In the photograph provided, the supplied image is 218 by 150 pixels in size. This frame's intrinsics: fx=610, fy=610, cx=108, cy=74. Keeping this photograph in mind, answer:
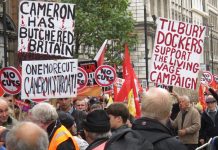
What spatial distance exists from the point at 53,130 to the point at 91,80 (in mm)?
10839

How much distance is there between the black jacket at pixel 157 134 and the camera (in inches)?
164

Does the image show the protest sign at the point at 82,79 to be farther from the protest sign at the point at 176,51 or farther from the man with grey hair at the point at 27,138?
the man with grey hair at the point at 27,138

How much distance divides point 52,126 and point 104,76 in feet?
36.4

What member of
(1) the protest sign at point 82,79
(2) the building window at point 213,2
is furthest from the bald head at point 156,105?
(2) the building window at point 213,2

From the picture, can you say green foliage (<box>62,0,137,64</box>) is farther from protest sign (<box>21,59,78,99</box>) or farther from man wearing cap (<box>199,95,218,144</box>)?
protest sign (<box>21,59,78,99</box>)

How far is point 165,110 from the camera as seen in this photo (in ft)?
14.2

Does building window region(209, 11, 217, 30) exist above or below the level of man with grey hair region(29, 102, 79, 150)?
above

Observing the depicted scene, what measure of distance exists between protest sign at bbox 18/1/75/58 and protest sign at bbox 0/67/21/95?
74.7 inches

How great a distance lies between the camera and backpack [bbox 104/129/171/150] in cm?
396

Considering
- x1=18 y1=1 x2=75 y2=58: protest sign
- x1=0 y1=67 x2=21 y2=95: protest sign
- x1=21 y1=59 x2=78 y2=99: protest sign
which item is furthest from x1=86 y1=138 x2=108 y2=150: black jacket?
x1=0 y1=67 x2=21 y2=95: protest sign

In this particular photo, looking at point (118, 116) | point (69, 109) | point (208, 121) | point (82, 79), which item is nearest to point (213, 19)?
point (82, 79)

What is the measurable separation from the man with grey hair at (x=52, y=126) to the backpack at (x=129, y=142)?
5.81 feet

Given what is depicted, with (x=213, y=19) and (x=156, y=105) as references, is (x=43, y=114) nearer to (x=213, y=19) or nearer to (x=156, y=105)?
(x=156, y=105)

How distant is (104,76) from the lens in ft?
55.7
